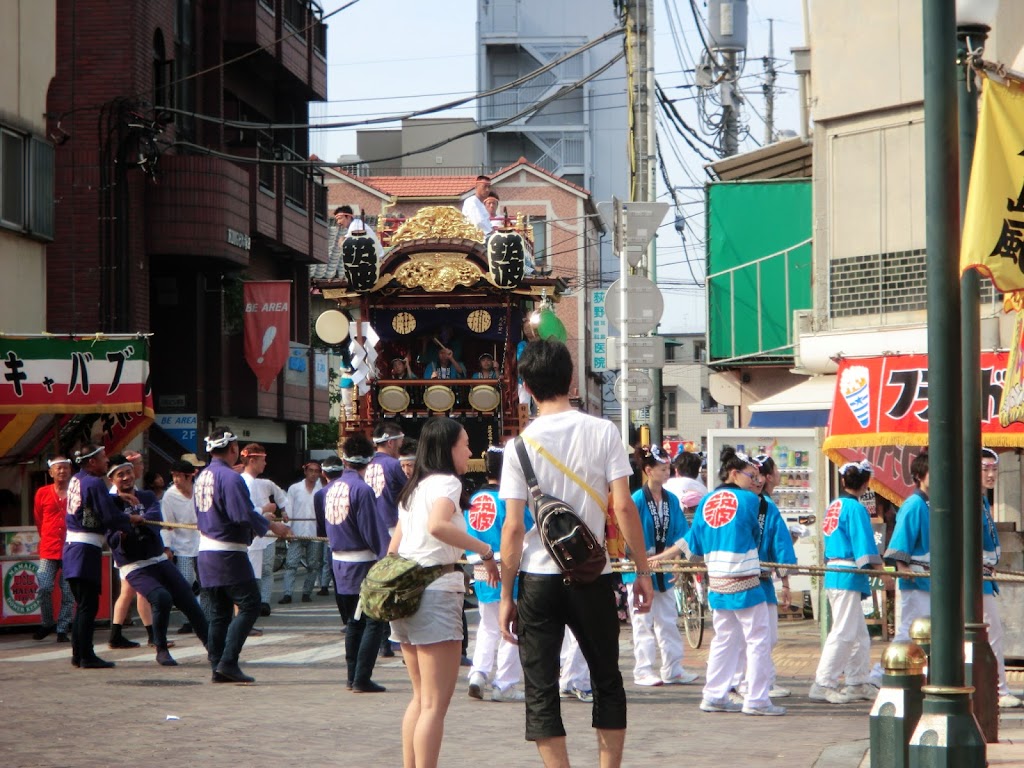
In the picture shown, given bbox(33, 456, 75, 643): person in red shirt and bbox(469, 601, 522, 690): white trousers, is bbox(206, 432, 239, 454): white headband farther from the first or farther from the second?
bbox(33, 456, 75, 643): person in red shirt

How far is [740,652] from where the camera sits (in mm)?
10727

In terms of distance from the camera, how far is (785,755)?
866 cm

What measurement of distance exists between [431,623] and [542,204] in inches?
2058

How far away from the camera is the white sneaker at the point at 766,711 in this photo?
34.2 ft

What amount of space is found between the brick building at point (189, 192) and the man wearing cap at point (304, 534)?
179 inches

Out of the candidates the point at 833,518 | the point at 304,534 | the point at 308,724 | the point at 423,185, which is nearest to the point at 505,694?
the point at 308,724

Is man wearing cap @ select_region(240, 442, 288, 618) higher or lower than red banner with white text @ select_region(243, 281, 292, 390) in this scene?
lower

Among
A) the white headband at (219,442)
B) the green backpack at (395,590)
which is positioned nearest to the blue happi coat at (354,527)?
the white headband at (219,442)

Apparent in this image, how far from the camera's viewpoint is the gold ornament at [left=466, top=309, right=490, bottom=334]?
22.9 m

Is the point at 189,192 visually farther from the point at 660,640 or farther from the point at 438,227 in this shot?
the point at 660,640

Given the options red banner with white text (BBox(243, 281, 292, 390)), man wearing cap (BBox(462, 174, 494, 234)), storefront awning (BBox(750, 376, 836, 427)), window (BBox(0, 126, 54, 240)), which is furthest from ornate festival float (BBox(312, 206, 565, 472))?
red banner with white text (BBox(243, 281, 292, 390))

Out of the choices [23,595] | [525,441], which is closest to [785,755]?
[525,441]

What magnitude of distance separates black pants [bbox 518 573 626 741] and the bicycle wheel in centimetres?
901

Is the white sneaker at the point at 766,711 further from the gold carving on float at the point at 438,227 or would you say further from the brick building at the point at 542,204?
the brick building at the point at 542,204
